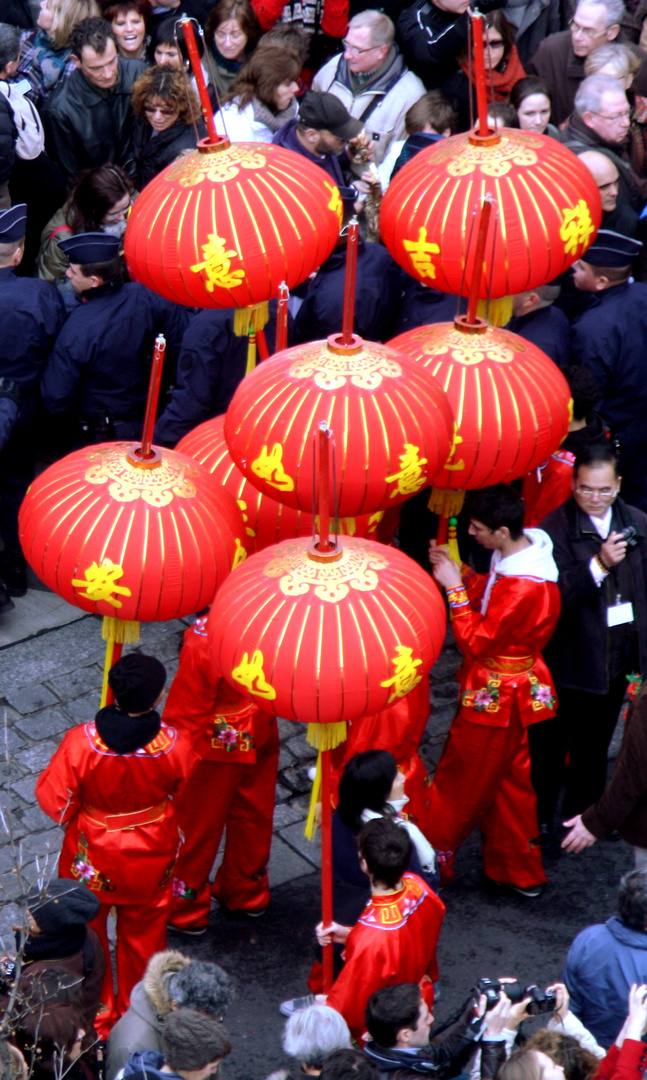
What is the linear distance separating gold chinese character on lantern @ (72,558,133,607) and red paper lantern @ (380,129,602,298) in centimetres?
178

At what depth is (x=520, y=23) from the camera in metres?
8.94

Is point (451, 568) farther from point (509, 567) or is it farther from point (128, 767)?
point (128, 767)

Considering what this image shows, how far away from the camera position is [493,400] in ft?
15.4

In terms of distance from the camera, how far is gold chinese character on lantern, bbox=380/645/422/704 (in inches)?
156

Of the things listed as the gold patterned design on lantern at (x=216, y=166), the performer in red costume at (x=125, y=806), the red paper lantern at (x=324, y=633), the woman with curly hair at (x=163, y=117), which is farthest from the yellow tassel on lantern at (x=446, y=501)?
the woman with curly hair at (x=163, y=117)

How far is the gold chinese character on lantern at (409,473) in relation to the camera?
14.0 feet

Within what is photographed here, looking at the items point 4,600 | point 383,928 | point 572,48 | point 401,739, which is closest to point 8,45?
point 4,600

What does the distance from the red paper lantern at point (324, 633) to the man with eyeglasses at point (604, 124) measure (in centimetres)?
395

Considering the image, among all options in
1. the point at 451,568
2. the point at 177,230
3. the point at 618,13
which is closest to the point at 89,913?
the point at 451,568

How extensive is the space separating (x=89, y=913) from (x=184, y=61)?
19.7ft

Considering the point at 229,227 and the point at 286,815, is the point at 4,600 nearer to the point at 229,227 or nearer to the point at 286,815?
the point at 286,815

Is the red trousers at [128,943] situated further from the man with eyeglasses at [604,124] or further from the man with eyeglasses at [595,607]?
the man with eyeglasses at [604,124]

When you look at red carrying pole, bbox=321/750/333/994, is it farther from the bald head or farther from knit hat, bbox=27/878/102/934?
the bald head

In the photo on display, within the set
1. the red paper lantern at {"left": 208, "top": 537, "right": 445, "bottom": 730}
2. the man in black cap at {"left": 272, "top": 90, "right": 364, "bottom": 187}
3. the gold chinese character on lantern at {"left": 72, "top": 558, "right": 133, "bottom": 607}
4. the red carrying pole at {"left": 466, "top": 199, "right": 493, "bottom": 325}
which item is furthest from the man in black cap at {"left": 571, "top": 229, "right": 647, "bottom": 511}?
the gold chinese character on lantern at {"left": 72, "top": 558, "right": 133, "bottom": 607}
